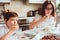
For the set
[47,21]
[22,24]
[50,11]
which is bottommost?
[22,24]

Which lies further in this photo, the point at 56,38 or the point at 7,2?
the point at 7,2

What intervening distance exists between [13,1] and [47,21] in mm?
1963

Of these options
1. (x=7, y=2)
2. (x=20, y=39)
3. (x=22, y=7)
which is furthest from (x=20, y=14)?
(x=20, y=39)

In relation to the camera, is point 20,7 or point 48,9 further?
point 20,7

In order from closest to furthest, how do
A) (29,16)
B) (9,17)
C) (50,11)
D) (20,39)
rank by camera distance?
(9,17) → (20,39) → (50,11) → (29,16)

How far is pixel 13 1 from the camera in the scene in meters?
4.05

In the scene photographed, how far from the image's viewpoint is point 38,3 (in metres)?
4.09

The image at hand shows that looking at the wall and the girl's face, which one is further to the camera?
the wall

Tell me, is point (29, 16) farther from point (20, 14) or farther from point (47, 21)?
point (47, 21)

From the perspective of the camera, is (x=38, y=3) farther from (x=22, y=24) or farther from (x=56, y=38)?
(x=56, y=38)

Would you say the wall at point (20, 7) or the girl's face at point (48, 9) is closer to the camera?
the girl's face at point (48, 9)

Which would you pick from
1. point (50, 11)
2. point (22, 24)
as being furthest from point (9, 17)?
point (22, 24)

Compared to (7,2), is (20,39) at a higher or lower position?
lower

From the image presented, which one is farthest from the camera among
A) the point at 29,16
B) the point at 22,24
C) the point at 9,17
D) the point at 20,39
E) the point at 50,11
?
the point at 29,16
